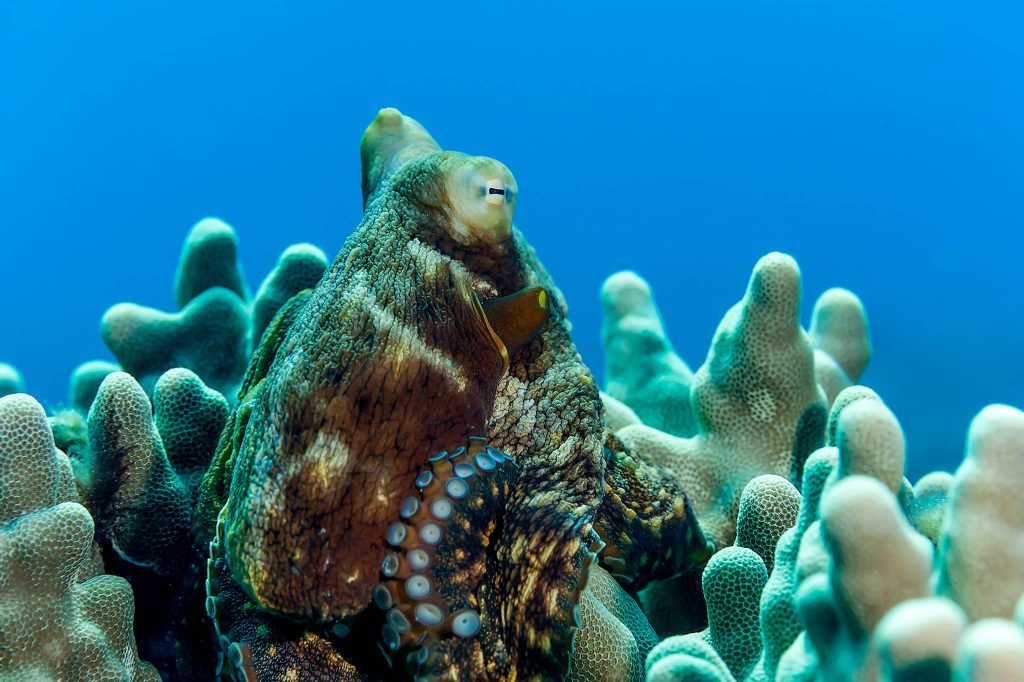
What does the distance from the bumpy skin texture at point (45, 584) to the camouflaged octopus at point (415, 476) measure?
486mm

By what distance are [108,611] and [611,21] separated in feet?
289

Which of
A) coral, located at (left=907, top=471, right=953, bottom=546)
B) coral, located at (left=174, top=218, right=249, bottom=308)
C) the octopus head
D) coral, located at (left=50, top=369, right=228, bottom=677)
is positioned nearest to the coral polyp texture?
coral, located at (left=907, top=471, right=953, bottom=546)

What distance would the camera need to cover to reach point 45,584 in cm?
210

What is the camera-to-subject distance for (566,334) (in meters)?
2.32

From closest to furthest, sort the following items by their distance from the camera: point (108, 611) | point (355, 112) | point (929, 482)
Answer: point (108, 611)
point (929, 482)
point (355, 112)

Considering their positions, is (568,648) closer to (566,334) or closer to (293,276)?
(566,334)

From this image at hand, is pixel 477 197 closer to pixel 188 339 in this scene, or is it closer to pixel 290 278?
pixel 290 278

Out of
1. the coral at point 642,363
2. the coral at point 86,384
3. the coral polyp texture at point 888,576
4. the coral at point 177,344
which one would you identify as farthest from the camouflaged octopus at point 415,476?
the coral at point 86,384

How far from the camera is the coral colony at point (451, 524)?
51.0 inches

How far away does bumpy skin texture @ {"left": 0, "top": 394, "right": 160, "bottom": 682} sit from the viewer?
2.05 meters

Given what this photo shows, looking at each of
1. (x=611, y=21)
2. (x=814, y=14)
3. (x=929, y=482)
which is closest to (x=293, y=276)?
(x=929, y=482)

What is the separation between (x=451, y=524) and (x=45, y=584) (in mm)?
1243

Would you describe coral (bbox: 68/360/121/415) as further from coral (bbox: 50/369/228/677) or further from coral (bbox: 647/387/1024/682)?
coral (bbox: 647/387/1024/682)

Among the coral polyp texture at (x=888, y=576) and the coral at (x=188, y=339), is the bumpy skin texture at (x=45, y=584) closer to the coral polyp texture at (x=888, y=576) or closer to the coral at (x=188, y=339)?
the coral polyp texture at (x=888, y=576)
